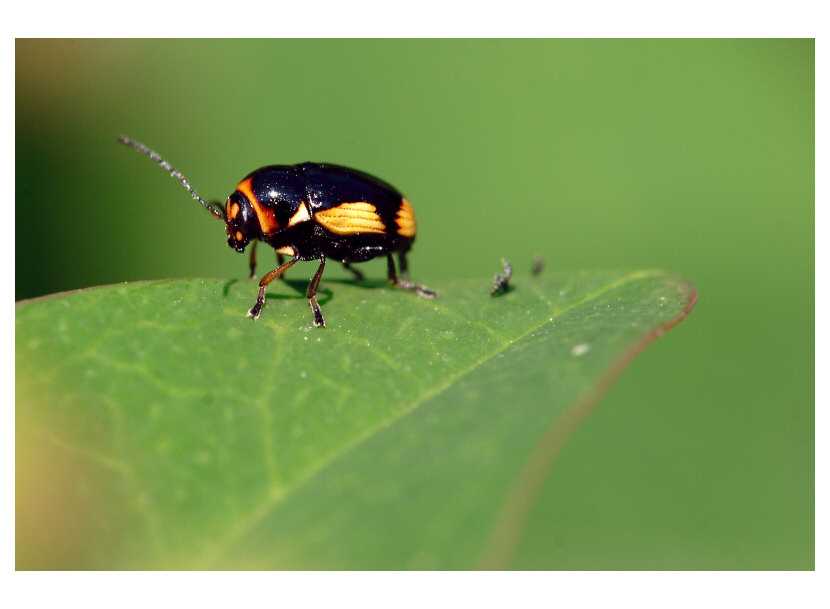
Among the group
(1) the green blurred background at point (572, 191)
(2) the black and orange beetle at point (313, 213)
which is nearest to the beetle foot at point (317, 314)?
(2) the black and orange beetle at point (313, 213)

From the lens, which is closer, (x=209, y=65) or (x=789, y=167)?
(x=789, y=167)

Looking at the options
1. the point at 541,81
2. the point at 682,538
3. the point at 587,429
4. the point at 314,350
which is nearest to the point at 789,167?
the point at 541,81

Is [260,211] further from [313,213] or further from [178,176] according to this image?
[178,176]

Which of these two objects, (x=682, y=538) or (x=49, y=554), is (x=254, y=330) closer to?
(x=49, y=554)

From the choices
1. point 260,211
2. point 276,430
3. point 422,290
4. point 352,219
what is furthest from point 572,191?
point 276,430

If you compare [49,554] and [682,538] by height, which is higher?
[49,554]

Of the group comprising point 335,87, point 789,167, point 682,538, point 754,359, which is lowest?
point 682,538

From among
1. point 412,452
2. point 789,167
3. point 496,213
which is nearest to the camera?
point 412,452
